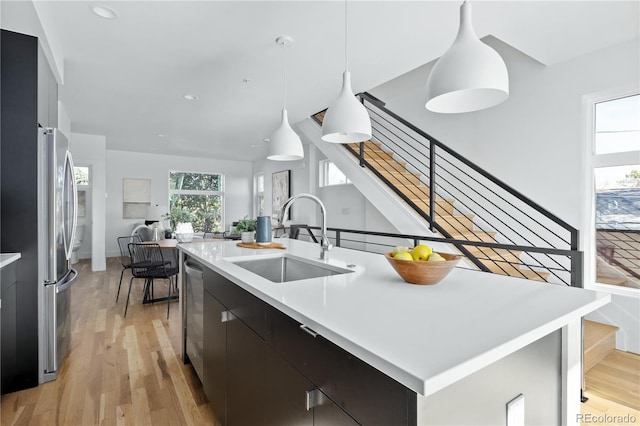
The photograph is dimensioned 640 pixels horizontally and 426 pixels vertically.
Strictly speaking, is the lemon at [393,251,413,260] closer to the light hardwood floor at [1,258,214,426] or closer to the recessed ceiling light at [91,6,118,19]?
the light hardwood floor at [1,258,214,426]

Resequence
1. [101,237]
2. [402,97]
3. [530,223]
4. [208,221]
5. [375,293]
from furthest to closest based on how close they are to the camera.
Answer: [208,221]
[101,237]
[402,97]
[530,223]
[375,293]

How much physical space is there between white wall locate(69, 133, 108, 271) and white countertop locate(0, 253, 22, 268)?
456cm

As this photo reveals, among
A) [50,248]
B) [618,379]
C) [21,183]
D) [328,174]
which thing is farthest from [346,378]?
[328,174]

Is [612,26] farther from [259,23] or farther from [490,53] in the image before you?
[259,23]

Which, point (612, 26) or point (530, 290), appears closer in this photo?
point (530, 290)

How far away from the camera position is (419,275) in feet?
A: 3.97

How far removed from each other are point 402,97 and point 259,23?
10.3 feet

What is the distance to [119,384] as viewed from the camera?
7.18 feet

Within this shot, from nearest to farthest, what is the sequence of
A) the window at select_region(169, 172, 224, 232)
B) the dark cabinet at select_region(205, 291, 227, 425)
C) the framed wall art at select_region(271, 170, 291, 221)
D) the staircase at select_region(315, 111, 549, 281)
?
the dark cabinet at select_region(205, 291, 227, 425) < the staircase at select_region(315, 111, 549, 281) < the framed wall art at select_region(271, 170, 291, 221) < the window at select_region(169, 172, 224, 232)

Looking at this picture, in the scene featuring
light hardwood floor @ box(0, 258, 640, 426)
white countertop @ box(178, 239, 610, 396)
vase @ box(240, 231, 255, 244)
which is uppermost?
vase @ box(240, 231, 255, 244)

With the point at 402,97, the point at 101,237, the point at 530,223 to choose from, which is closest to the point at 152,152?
the point at 101,237

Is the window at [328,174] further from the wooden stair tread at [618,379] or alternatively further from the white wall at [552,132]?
the wooden stair tread at [618,379]

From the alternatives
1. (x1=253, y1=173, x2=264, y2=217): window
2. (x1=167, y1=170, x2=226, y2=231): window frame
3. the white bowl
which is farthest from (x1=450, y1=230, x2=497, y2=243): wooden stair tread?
(x1=167, y1=170, x2=226, y2=231): window frame

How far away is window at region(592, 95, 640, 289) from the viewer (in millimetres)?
2777
